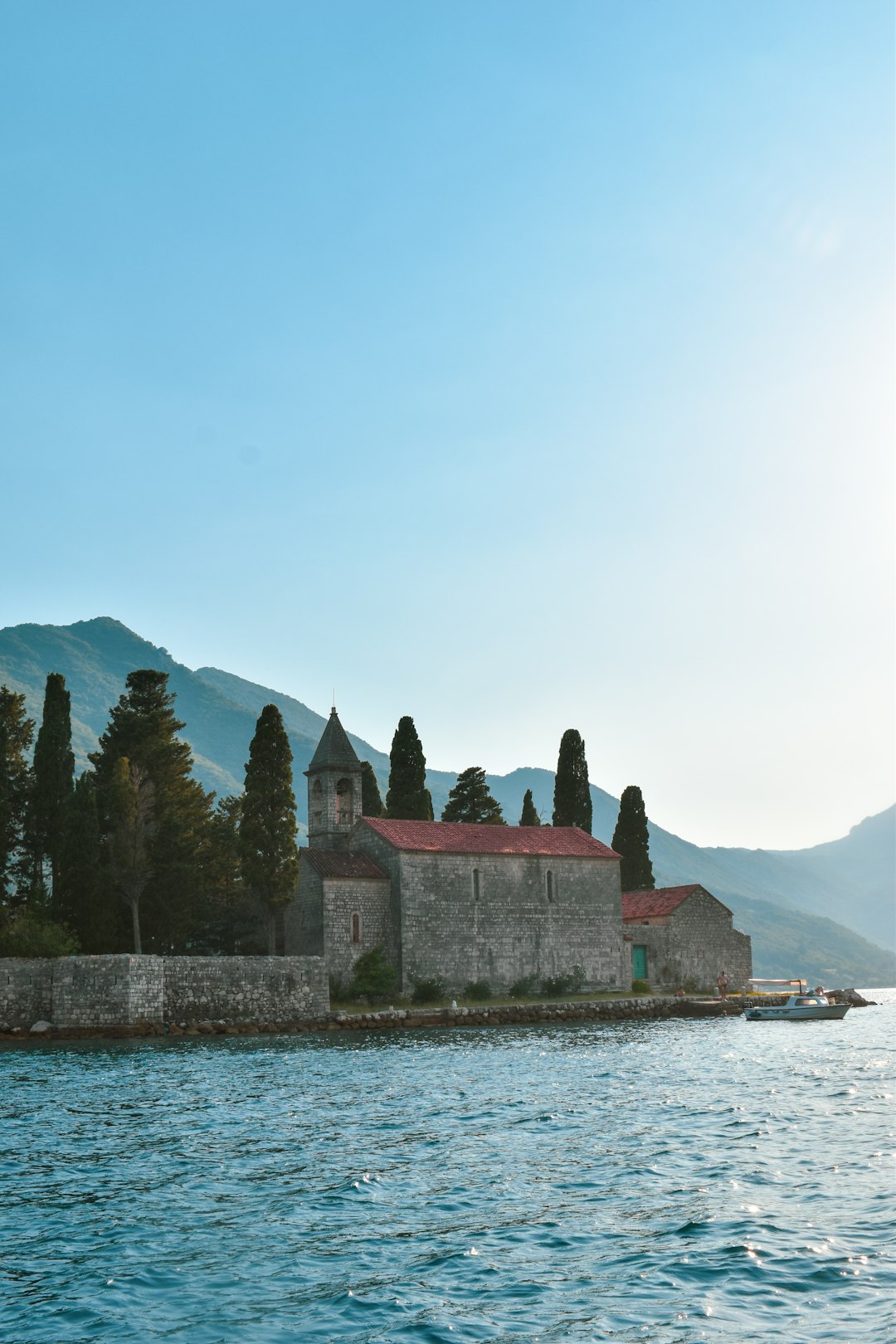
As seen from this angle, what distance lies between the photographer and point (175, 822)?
4791 centimetres

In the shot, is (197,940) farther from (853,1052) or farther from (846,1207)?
(846,1207)

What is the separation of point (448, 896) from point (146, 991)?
16.9 m

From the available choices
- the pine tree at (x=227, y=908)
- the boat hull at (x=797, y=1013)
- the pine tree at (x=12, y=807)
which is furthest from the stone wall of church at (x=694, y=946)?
the pine tree at (x=12, y=807)

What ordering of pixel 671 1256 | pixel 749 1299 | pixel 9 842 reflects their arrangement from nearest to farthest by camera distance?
pixel 749 1299, pixel 671 1256, pixel 9 842

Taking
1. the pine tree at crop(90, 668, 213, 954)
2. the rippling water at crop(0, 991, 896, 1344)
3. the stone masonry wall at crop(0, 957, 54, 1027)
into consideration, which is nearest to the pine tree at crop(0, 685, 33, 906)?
the pine tree at crop(90, 668, 213, 954)

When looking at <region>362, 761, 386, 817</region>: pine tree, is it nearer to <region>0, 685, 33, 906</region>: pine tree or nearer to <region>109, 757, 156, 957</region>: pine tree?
<region>109, 757, 156, 957</region>: pine tree

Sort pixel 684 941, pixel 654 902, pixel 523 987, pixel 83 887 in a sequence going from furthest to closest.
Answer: pixel 654 902 < pixel 684 941 < pixel 523 987 < pixel 83 887

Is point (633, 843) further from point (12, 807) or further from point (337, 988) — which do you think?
point (12, 807)

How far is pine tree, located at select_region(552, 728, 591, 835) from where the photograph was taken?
221ft

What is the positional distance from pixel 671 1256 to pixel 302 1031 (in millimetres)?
32152

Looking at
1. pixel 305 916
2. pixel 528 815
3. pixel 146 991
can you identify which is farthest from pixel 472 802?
pixel 146 991

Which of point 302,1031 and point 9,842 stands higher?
point 9,842

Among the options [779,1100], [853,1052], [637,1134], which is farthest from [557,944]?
[637,1134]

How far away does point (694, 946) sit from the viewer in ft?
202
